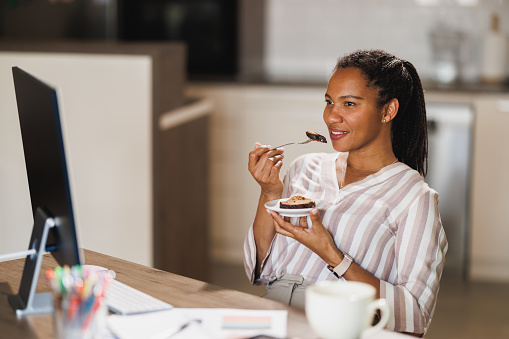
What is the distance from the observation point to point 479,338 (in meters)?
3.18

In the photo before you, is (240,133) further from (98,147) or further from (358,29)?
(98,147)

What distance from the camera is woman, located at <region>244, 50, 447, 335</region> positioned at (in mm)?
1642

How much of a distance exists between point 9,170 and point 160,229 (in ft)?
2.29

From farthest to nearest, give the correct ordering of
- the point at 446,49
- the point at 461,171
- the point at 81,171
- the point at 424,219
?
the point at 446,49 < the point at 461,171 < the point at 81,171 < the point at 424,219

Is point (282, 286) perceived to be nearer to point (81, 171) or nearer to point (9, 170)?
point (81, 171)

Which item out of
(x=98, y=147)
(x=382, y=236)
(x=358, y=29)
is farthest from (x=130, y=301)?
(x=358, y=29)

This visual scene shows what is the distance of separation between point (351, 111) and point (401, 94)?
0.47 feet

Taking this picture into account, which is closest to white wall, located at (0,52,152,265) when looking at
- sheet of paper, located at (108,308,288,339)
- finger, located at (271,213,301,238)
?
finger, located at (271,213,301,238)

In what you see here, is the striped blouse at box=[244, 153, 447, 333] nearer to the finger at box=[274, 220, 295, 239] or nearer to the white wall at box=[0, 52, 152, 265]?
the finger at box=[274, 220, 295, 239]

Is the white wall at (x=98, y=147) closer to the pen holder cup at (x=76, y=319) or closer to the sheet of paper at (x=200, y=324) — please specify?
the sheet of paper at (x=200, y=324)

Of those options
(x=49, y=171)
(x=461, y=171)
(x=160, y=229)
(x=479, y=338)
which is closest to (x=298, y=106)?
(x=461, y=171)

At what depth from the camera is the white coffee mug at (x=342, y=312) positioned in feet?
3.72

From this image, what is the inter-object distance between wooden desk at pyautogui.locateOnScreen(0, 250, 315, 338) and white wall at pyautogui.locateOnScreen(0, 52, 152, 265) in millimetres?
1299

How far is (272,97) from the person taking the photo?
404 cm
